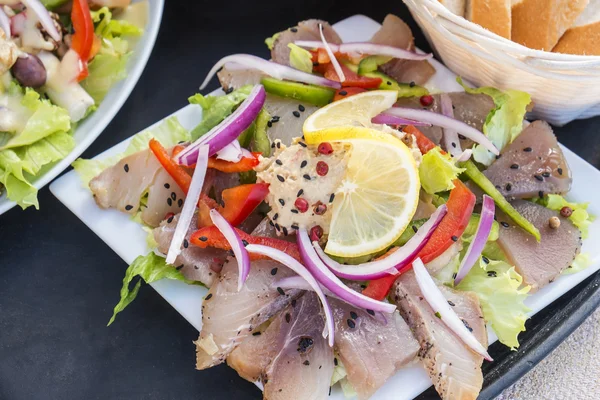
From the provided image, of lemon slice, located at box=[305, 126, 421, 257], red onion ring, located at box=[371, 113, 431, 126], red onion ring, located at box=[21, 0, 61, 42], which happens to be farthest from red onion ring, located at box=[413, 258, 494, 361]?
red onion ring, located at box=[21, 0, 61, 42]

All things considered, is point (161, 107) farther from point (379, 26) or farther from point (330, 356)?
point (330, 356)

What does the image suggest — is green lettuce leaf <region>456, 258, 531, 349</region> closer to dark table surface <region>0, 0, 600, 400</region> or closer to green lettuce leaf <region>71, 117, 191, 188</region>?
dark table surface <region>0, 0, 600, 400</region>

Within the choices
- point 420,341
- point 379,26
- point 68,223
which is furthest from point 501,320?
point 68,223

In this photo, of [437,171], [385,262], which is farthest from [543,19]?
[385,262]

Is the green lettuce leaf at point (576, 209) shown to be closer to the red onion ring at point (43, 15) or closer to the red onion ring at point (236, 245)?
the red onion ring at point (236, 245)

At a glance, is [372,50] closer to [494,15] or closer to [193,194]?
[494,15]

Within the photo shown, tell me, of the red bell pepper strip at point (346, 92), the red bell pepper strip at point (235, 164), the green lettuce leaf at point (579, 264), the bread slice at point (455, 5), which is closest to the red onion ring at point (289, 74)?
the red bell pepper strip at point (346, 92)
